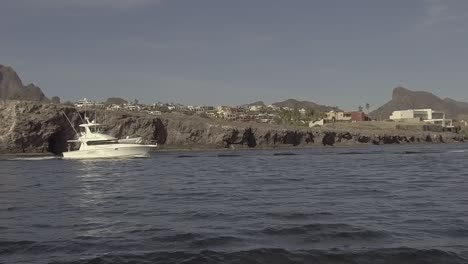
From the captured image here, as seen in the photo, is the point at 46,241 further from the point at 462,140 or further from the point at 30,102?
the point at 462,140

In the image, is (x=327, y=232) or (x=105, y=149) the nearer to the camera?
(x=327, y=232)

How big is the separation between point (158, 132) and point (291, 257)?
114885 millimetres

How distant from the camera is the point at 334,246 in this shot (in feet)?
38.0

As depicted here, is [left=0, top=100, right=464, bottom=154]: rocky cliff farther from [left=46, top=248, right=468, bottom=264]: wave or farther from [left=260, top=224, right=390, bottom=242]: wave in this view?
[left=46, top=248, right=468, bottom=264]: wave

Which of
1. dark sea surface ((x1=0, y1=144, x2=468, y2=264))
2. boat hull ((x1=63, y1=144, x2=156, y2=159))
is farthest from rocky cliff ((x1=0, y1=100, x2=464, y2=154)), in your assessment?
dark sea surface ((x1=0, y1=144, x2=468, y2=264))

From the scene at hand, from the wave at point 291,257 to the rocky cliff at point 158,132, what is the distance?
98769mm

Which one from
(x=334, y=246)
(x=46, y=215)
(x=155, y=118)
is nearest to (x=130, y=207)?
(x=46, y=215)

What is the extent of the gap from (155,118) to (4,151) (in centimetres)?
3334

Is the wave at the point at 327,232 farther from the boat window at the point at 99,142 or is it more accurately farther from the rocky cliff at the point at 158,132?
the rocky cliff at the point at 158,132

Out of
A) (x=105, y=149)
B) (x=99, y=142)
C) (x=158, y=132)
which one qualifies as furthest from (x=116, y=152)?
(x=158, y=132)

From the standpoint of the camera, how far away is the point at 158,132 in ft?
407

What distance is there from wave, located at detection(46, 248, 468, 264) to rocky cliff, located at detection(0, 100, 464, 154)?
9877 centimetres

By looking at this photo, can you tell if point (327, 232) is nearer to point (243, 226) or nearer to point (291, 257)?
point (243, 226)

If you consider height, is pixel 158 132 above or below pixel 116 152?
above
